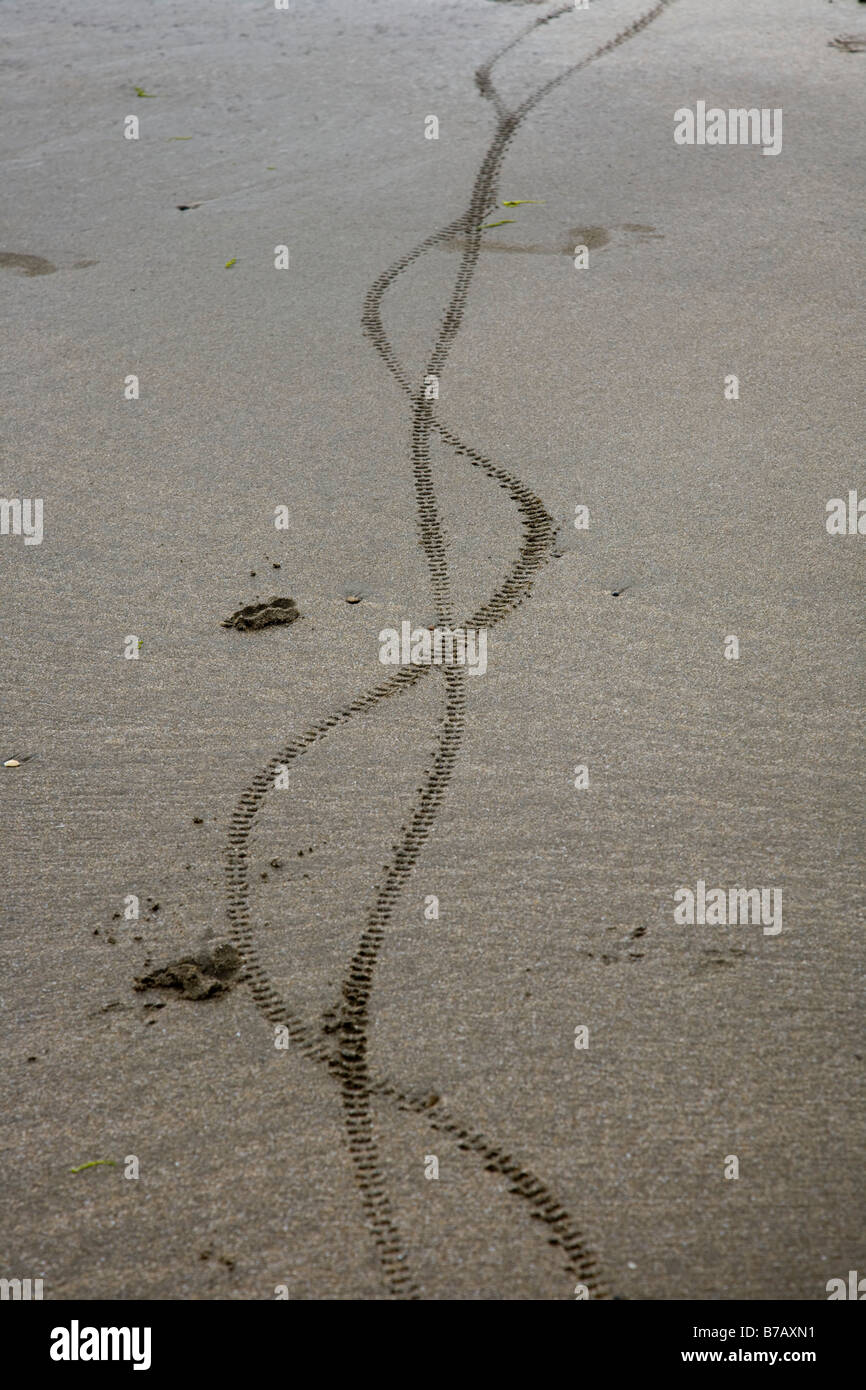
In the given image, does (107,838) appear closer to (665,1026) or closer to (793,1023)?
(665,1026)

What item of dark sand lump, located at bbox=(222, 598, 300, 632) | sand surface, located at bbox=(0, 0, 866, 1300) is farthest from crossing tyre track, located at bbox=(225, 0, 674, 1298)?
dark sand lump, located at bbox=(222, 598, 300, 632)

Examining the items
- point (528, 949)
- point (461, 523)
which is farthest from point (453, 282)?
point (528, 949)

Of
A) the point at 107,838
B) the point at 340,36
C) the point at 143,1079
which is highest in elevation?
the point at 340,36

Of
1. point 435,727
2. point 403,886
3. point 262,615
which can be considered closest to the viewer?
point 403,886

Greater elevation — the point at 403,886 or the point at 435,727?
Answer: the point at 435,727

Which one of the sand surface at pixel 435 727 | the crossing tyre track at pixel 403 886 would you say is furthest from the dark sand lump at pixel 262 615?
the crossing tyre track at pixel 403 886

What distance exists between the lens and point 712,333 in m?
5.45

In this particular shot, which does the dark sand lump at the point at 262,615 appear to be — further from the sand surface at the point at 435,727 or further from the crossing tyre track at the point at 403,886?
the crossing tyre track at the point at 403,886

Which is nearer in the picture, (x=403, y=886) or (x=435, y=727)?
(x=403, y=886)

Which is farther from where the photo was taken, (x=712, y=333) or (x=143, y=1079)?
(x=712, y=333)

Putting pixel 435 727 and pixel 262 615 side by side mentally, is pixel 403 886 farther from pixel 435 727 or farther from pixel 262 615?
pixel 262 615

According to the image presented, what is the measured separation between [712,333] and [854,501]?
142cm

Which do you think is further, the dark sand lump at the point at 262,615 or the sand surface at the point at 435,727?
the dark sand lump at the point at 262,615

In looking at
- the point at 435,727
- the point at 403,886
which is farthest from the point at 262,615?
the point at 403,886
